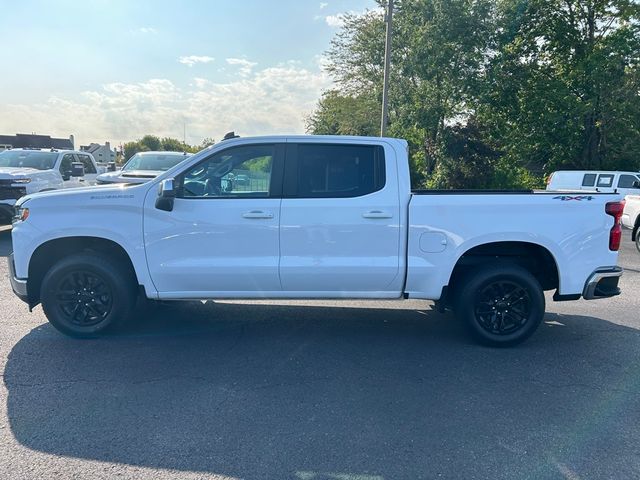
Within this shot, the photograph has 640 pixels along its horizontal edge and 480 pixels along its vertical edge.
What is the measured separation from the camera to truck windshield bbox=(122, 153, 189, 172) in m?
12.2

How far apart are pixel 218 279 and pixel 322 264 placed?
101 cm

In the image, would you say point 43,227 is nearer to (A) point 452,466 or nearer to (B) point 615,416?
(A) point 452,466

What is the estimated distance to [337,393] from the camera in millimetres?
3885

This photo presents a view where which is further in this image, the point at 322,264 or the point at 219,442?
the point at 322,264

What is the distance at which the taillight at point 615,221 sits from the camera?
473cm

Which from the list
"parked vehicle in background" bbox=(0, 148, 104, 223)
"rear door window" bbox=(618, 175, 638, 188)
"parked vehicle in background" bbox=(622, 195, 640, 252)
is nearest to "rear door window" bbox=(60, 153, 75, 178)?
"parked vehicle in background" bbox=(0, 148, 104, 223)

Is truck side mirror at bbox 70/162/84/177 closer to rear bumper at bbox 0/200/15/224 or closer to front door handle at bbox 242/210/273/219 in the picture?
rear bumper at bbox 0/200/15/224

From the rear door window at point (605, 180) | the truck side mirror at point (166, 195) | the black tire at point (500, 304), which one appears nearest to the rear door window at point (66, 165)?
the truck side mirror at point (166, 195)

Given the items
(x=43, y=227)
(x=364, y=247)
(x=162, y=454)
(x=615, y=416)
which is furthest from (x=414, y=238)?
(x=43, y=227)

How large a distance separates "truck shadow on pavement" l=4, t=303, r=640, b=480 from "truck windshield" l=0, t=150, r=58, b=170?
809 centimetres

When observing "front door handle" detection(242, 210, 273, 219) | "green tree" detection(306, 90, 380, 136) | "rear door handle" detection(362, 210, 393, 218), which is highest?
"green tree" detection(306, 90, 380, 136)

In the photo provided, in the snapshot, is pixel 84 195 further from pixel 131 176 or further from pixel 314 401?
pixel 131 176

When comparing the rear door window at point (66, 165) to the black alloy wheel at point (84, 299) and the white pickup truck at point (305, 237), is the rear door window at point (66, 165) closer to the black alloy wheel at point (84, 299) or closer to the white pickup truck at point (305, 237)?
the white pickup truck at point (305, 237)

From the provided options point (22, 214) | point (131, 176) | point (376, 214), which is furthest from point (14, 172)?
point (376, 214)
